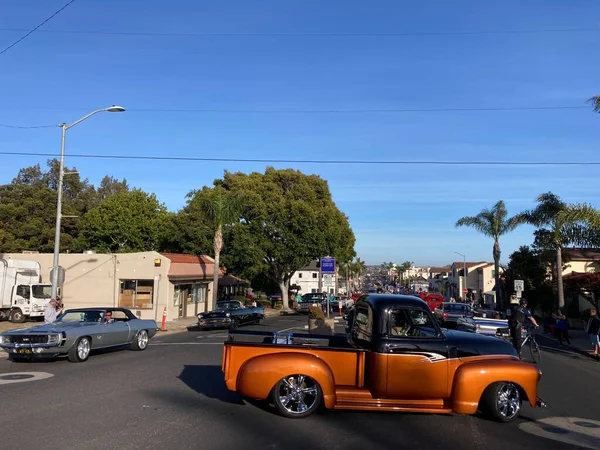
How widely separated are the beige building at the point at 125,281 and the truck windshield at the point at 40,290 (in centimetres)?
349

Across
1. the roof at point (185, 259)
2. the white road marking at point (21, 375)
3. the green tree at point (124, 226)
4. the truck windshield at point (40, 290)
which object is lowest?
the white road marking at point (21, 375)

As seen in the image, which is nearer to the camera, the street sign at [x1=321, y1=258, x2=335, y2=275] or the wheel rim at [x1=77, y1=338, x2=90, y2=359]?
the wheel rim at [x1=77, y1=338, x2=90, y2=359]

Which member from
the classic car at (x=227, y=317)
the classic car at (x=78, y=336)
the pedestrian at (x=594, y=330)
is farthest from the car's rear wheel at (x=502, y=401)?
the classic car at (x=227, y=317)

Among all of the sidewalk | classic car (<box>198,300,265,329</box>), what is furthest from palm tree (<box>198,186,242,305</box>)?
the sidewalk

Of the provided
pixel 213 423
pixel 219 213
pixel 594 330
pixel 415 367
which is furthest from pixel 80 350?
pixel 219 213

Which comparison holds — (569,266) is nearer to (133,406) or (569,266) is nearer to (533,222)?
(533,222)

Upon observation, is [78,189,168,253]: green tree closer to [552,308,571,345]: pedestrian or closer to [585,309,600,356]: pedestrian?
[552,308,571,345]: pedestrian

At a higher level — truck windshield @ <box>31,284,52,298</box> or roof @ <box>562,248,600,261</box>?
roof @ <box>562,248,600,261</box>

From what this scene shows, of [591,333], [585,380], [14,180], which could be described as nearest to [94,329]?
[585,380]

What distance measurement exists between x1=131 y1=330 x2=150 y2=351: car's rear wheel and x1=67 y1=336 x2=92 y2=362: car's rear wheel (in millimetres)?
2250

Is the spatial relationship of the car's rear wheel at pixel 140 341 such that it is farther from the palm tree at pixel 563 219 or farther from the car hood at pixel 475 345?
the palm tree at pixel 563 219

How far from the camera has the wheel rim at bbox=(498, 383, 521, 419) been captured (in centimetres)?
799

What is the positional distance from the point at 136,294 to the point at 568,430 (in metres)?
29.7

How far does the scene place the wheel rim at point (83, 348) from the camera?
14.3 metres
